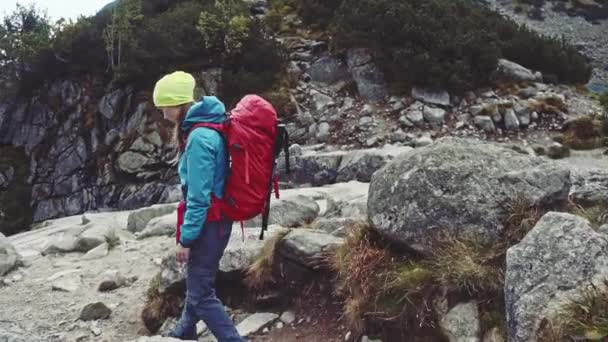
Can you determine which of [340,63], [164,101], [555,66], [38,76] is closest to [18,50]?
[38,76]

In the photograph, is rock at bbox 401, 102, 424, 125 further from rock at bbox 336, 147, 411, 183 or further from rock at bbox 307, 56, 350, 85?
rock at bbox 307, 56, 350, 85

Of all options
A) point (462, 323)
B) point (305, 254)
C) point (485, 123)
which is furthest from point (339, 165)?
point (462, 323)

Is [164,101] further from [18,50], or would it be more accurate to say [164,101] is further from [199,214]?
[18,50]

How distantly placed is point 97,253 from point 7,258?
50.9 inches

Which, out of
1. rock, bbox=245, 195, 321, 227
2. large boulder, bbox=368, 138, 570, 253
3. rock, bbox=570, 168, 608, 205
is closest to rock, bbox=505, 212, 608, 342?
large boulder, bbox=368, 138, 570, 253

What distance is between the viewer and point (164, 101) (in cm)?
396

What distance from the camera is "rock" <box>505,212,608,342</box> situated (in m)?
3.14

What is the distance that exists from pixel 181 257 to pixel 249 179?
0.76 m

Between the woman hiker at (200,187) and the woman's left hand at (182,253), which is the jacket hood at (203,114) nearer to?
the woman hiker at (200,187)

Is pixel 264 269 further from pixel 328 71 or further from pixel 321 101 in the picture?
pixel 328 71

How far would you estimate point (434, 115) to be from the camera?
16.2m

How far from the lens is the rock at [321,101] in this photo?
18.4 metres

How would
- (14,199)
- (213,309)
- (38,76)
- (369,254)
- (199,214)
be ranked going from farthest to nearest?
(38,76) → (14,199) → (369,254) → (213,309) → (199,214)

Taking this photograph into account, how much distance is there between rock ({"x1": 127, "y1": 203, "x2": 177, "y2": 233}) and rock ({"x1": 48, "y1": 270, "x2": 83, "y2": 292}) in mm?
2712
